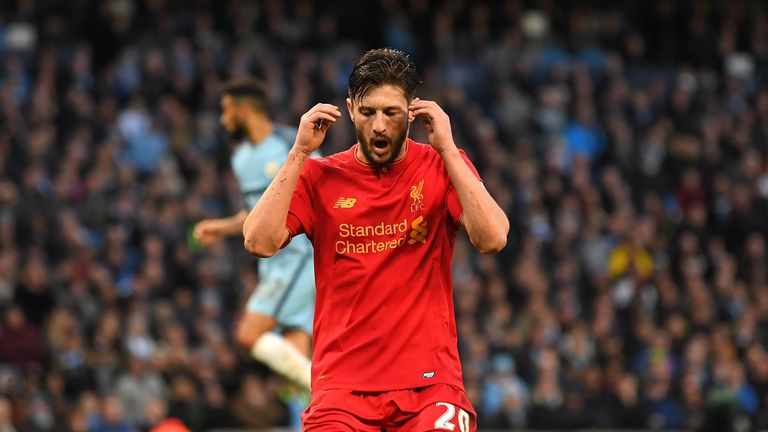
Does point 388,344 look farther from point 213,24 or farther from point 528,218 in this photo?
point 213,24

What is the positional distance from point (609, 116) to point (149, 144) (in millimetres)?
7861

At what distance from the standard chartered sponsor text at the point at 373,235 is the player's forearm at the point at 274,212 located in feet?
1.05

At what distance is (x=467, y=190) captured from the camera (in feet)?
20.7

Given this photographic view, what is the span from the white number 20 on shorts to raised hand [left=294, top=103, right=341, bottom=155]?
1.34 metres

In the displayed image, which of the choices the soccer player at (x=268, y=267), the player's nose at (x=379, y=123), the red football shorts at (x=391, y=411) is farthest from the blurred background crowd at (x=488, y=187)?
the player's nose at (x=379, y=123)

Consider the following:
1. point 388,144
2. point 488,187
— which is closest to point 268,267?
point 388,144

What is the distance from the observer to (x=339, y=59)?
22.7 m

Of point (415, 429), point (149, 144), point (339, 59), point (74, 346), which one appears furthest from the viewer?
point (339, 59)

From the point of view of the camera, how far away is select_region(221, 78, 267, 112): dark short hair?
1060 cm

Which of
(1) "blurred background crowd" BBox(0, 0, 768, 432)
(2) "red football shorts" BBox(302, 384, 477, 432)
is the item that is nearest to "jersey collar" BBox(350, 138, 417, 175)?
(2) "red football shorts" BBox(302, 384, 477, 432)

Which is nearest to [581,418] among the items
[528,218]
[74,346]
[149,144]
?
[528,218]

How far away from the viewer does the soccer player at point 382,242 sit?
6.36m

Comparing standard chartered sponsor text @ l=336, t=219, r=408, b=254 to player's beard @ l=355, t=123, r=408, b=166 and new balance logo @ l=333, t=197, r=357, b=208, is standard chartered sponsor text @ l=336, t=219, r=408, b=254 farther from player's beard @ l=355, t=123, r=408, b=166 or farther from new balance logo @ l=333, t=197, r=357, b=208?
player's beard @ l=355, t=123, r=408, b=166

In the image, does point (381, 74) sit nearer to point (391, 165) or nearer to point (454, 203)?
point (391, 165)
